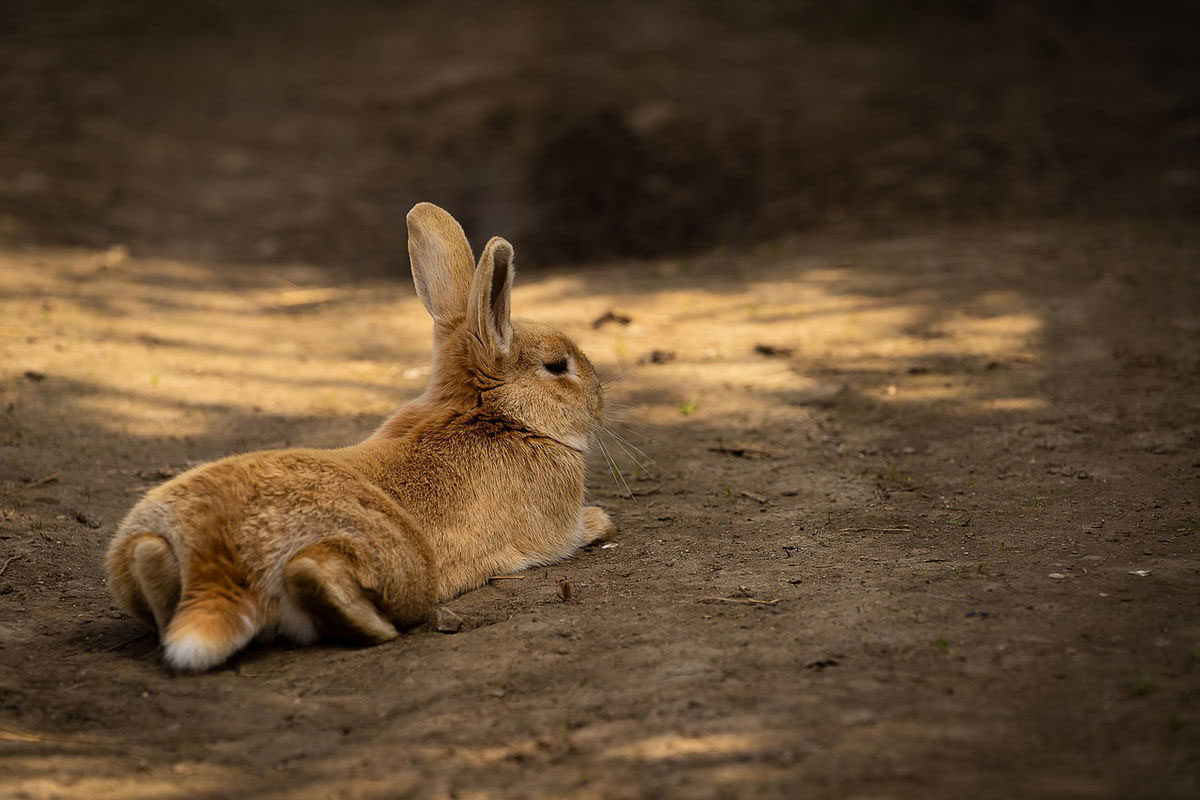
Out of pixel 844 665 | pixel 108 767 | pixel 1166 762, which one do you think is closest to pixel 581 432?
pixel 844 665

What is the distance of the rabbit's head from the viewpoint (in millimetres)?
4703

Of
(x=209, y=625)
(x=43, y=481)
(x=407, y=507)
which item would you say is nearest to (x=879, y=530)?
(x=407, y=507)

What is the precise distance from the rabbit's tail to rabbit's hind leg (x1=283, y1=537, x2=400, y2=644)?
16cm

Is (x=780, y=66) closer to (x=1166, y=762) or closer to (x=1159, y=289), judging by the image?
(x=1159, y=289)

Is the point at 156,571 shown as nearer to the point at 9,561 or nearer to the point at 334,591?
the point at 334,591

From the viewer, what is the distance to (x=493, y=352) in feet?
15.5

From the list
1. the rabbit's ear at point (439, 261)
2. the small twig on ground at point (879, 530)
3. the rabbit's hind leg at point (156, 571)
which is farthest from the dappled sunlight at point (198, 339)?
the small twig on ground at point (879, 530)

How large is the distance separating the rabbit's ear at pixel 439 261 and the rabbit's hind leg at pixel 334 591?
1.51 m

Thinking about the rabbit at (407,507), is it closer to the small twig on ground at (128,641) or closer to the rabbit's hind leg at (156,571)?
the rabbit's hind leg at (156,571)

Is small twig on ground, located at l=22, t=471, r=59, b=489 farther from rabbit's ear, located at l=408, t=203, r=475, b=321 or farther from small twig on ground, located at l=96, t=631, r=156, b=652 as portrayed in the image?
rabbit's ear, located at l=408, t=203, r=475, b=321

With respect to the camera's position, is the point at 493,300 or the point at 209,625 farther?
the point at 493,300

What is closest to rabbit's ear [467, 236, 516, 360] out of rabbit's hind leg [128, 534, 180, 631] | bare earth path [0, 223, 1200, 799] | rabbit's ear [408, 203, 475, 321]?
rabbit's ear [408, 203, 475, 321]

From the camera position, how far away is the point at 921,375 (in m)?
6.74

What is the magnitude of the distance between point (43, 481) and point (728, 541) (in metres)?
3.30
